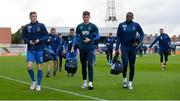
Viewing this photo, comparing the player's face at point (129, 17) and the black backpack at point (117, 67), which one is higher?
the player's face at point (129, 17)

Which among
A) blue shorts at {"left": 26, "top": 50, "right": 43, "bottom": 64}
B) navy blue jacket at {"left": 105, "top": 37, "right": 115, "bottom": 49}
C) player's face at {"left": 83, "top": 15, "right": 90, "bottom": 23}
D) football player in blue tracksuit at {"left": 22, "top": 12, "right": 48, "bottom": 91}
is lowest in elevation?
navy blue jacket at {"left": 105, "top": 37, "right": 115, "bottom": 49}

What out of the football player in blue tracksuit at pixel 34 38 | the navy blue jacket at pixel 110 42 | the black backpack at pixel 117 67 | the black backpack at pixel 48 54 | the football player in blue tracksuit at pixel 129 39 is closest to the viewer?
the football player in blue tracksuit at pixel 34 38

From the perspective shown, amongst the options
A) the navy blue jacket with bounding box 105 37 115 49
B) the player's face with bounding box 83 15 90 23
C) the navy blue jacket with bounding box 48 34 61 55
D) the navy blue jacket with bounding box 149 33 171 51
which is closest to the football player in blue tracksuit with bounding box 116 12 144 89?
the player's face with bounding box 83 15 90 23

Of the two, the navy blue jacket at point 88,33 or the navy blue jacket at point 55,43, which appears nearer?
the navy blue jacket at point 88,33

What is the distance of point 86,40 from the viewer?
53.0 feet

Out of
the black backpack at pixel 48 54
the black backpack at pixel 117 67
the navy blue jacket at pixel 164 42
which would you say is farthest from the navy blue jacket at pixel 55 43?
the black backpack at pixel 117 67

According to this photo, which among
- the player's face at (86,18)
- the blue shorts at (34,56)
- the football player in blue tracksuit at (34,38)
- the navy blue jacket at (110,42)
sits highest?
the player's face at (86,18)

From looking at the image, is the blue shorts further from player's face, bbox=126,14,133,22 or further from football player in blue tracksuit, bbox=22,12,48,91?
player's face, bbox=126,14,133,22

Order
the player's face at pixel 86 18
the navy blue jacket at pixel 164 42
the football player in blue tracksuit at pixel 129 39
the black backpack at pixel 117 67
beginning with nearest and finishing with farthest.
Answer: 1. the player's face at pixel 86 18
2. the football player in blue tracksuit at pixel 129 39
3. the black backpack at pixel 117 67
4. the navy blue jacket at pixel 164 42

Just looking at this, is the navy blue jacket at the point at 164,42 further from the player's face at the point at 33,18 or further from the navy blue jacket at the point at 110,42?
the player's face at the point at 33,18

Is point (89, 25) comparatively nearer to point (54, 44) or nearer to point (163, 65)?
point (54, 44)

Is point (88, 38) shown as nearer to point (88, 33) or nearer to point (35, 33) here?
point (88, 33)

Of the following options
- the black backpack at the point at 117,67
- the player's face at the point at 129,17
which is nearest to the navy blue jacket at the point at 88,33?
the player's face at the point at 129,17

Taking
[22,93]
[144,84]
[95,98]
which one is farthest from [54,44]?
[95,98]
